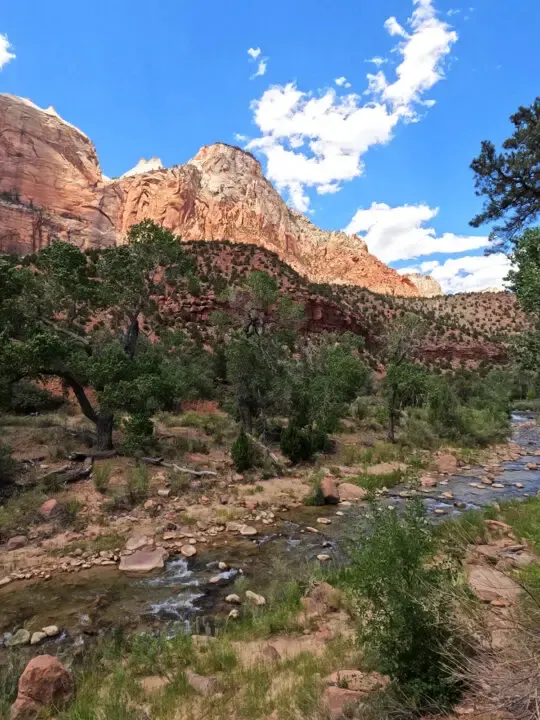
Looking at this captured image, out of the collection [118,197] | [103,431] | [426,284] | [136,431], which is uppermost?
[118,197]

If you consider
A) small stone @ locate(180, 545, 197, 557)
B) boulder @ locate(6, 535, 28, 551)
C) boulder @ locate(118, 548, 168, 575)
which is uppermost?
boulder @ locate(6, 535, 28, 551)

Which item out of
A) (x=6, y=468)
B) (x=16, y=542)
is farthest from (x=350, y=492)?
(x=6, y=468)

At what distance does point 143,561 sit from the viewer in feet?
29.4

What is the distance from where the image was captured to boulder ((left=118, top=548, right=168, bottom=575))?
869 cm

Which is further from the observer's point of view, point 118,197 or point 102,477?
point 118,197

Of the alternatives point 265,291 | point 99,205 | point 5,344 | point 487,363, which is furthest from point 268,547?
point 99,205

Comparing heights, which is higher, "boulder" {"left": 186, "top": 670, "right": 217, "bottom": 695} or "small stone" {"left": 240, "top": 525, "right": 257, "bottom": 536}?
"boulder" {"left": 186, "top": 670, "right": 217, "bottom": 695}

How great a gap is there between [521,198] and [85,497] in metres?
15.0

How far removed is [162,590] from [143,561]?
50.1 inches

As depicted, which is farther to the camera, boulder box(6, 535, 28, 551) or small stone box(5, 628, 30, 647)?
boulder box(6, 535, 28, 551)

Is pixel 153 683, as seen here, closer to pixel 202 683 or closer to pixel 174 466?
pixel 202 683

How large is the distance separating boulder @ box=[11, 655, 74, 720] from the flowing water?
1.65 m


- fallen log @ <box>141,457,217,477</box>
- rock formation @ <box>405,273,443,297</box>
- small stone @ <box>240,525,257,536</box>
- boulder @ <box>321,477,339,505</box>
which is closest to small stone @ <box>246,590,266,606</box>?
small stone @ <box>240,525,257,536</box>

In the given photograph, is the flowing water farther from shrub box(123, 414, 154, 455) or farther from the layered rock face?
the layered rock face
